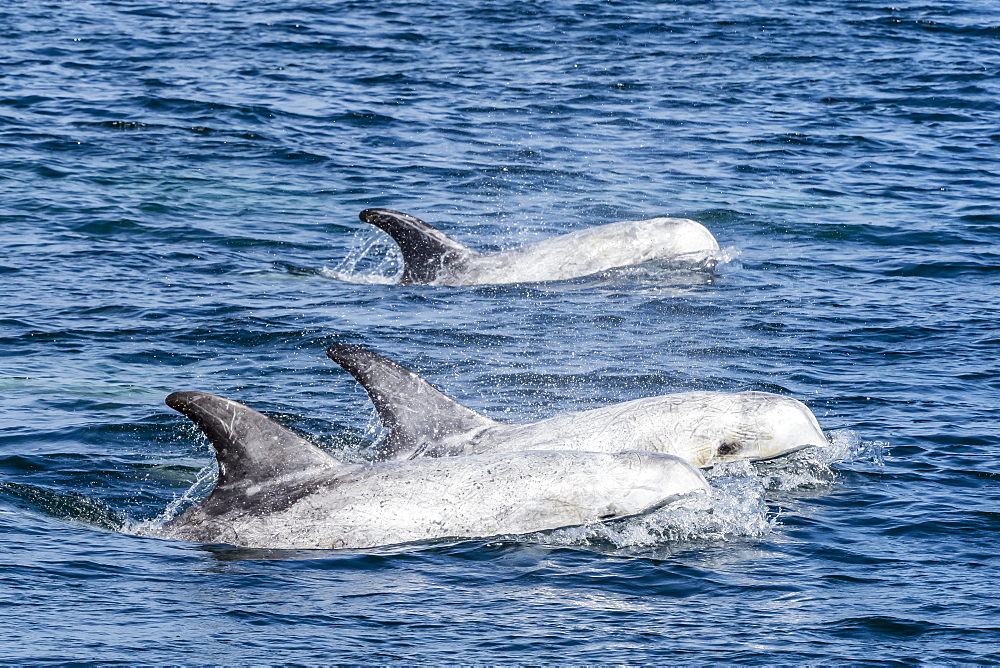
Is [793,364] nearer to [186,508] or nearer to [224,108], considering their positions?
[186,508]

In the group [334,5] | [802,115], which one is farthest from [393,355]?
[334,5]

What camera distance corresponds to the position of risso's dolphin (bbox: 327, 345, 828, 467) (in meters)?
12.5

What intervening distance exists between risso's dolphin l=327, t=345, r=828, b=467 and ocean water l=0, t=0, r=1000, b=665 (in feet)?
1.01

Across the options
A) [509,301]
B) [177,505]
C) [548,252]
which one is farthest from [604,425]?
[548,252]

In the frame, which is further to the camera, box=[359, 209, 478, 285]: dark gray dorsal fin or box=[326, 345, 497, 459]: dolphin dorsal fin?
box=[359, 209, 478, 285]: dark gray dorsal fin

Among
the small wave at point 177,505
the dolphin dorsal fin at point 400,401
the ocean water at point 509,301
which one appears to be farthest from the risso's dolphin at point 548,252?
the dolphin dorsal fin at point 400,401

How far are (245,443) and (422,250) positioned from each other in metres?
8.72

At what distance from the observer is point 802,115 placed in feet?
97.0

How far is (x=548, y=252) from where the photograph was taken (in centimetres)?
2044

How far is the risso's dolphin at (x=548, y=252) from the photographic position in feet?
65.0

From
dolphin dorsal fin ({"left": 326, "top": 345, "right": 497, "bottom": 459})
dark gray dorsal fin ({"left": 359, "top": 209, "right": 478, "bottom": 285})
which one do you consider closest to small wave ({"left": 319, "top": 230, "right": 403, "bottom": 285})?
dark gray dorsal fin ({"left": 359, "top": 209, "right": 478, "bottom": 285})

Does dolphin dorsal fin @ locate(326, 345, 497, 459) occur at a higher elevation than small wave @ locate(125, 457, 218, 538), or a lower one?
higher

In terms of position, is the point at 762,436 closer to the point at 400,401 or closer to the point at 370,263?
the point at 400,401

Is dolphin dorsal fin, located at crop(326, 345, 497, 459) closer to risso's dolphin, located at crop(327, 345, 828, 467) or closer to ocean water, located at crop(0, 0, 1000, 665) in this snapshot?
risso's dolphin, located at crop(327, 345, 828, 467)
